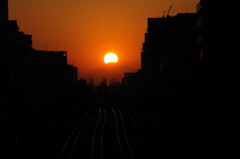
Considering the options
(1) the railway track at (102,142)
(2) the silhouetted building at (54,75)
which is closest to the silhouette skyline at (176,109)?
(1) the railway track at (102,142)

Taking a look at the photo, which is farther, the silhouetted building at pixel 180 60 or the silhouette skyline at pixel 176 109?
the silhouetted building at pixel 180 60

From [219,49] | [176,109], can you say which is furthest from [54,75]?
[219,49]

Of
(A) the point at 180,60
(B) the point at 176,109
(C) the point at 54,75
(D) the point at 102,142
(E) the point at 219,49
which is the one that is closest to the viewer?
(E) the point at 219,49

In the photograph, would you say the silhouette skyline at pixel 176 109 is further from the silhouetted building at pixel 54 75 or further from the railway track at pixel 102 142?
the silhouetted building at pixel 54 75

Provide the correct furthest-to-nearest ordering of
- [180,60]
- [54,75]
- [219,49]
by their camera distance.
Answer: [54,75], [180,60], [219,49]

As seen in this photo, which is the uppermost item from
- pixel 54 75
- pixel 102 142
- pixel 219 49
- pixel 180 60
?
pixel 219 49

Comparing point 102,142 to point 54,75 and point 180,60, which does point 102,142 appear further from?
point 54,75

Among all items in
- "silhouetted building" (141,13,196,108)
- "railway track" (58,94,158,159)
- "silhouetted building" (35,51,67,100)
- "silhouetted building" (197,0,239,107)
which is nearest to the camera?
"silhouetted building" (197,0,239,107)

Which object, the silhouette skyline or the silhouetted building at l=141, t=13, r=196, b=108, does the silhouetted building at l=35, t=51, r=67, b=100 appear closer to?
the silhouette skyline

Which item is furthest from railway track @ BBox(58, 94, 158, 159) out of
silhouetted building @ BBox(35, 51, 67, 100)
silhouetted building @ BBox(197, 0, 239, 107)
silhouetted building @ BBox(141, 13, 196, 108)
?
silhouetted building @ BBox(35, 51, 67, 100)

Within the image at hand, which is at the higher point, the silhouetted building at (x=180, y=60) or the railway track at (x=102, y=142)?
the silhouetted building at (x=180, y=60)

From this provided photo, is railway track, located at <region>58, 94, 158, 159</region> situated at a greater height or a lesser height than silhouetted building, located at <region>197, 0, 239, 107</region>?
lesser

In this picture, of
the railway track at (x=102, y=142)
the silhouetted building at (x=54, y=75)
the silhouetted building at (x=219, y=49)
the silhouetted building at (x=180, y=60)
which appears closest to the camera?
the silhouetted building at (x=219, y=49)

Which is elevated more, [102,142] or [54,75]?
[54,75]
